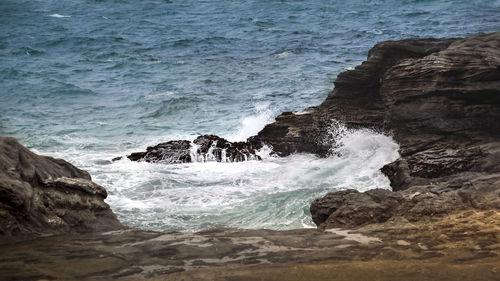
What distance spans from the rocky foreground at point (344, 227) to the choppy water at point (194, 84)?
161 centimetres

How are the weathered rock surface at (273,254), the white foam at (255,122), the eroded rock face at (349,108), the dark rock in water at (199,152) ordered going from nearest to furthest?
the weathered rock surface at (273,254) < the eroded rock face at (349,108) < the dark rock in water at (199,152) < the white foam at (255,122)

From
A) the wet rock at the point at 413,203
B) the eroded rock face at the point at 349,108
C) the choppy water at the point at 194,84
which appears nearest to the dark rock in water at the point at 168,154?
the choppy water at the point at 194,84

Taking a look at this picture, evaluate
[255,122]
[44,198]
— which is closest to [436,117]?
[255,122]

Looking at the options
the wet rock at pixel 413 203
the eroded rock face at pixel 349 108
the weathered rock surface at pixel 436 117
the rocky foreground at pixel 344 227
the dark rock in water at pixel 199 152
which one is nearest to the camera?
the rocky foreground at pixel 344 227

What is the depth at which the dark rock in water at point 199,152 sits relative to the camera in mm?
12508

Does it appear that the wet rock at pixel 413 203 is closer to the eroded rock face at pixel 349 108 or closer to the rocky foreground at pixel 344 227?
the rocky foreground at pixel 344 227

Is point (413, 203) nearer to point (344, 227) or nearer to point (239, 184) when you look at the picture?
point (344, 227)

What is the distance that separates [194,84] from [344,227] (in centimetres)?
1634

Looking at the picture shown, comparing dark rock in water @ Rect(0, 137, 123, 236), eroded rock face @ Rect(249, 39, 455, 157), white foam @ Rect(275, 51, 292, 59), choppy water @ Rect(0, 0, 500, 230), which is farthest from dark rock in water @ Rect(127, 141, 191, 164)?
white foam @ Rect(275, 51, 292, 59)

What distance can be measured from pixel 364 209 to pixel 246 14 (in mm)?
27258

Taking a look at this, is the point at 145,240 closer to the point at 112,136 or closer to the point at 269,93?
the point at 112,136

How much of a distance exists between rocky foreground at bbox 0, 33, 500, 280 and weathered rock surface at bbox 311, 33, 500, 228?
0.09 feet

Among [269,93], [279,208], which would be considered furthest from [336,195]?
[269,93]

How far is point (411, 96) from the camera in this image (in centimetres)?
1091
